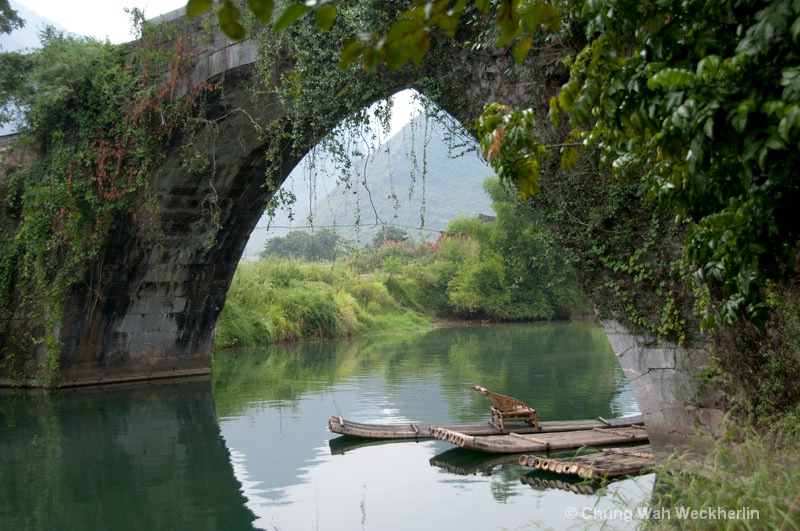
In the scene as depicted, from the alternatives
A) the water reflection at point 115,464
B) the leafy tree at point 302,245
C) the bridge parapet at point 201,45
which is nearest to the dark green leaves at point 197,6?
the water reflection at point 115,464

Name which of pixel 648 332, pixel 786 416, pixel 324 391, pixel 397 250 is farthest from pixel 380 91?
pixel 397 250

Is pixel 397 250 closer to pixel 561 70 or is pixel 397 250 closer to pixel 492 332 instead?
pixel 492 332

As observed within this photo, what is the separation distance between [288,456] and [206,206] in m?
4.60

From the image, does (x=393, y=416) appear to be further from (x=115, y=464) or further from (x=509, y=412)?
(x=115, y=464)

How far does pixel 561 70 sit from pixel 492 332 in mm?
17459

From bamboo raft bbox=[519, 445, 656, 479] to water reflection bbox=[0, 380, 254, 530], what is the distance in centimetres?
212

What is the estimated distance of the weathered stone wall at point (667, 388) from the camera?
178 inches

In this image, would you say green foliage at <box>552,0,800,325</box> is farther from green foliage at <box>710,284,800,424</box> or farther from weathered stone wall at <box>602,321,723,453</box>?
weathered stone wall at <box>602,321,723,453</box>

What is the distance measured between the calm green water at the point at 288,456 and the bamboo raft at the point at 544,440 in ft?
0.44

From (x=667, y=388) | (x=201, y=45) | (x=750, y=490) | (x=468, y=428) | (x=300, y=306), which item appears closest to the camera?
(x=750, y=490)

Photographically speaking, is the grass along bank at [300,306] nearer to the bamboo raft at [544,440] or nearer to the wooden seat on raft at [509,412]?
the wooden seat on raft at [509,412]

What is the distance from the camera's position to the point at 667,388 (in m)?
4.69

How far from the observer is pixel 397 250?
33.8 metres

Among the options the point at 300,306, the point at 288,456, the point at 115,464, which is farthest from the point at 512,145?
the point at 300,306
